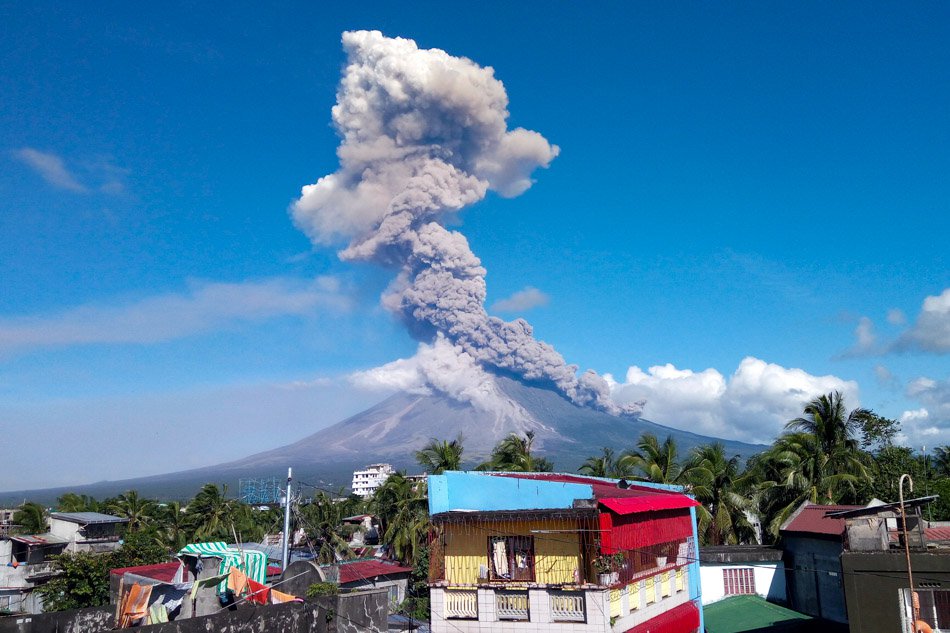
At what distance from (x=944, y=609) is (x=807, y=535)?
11.0 m

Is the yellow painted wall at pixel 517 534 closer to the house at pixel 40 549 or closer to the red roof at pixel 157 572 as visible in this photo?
the red roof at pixel 157 572

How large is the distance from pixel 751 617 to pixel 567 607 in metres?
10.9

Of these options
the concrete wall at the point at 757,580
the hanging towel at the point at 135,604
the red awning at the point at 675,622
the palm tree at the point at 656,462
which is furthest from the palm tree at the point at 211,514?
the hanging towel at the point at 135,604

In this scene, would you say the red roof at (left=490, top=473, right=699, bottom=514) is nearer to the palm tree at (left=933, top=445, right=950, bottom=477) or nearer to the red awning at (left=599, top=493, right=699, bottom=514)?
the red awning at (left=599, top=493, right=699, bottom=514)

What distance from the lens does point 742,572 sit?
28.9 meters

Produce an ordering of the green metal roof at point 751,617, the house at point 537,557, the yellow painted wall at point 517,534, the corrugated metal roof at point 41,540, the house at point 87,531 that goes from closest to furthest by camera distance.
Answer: the house at point 537,557, the yellow painted wall at point 517,534, the green metal roof at point 751,617, the corrugated metal roof at point 41,540, the house at point 87,531

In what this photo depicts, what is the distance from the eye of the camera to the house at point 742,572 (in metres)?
28.3

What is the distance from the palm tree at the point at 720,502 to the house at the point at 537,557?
17.9 m

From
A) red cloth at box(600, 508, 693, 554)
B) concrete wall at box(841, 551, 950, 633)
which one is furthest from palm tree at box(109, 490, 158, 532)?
concrete wall at box(841, 551, 950, 633)

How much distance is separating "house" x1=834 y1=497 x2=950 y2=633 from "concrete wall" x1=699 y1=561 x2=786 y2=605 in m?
12.0

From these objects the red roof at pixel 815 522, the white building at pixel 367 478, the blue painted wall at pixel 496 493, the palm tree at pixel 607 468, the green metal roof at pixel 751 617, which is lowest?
the white building at pixel 367 478

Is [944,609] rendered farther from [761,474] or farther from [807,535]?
[761,474]

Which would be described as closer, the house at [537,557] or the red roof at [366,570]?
the house at [537,557]

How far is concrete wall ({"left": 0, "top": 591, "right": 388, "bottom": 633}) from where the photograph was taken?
12.2 metres
